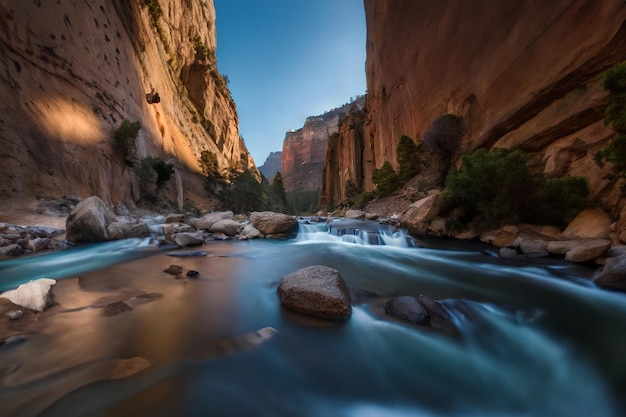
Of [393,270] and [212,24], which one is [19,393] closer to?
[393,270]

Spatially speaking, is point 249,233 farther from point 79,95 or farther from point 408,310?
point 79,95

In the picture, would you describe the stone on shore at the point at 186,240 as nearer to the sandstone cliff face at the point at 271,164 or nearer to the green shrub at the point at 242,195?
the green shrub at the point at 242,195

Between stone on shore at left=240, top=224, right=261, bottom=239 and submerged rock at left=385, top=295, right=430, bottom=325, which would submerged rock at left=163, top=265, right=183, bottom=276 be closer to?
submerged rock at left=385, top=295, right=430, bottom=325

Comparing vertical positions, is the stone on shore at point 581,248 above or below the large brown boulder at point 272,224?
below

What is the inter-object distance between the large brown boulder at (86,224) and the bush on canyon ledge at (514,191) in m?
10.9

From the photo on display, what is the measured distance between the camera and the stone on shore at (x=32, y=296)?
259 cm

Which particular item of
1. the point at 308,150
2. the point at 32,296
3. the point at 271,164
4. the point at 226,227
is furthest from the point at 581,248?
the point at 271,164

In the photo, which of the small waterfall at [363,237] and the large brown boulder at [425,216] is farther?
the large brown boulder at [425,216]

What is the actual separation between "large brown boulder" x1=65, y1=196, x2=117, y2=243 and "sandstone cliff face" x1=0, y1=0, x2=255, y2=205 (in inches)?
95.1

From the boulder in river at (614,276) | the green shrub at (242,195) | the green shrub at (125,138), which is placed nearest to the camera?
the boulder in river at (614,276)

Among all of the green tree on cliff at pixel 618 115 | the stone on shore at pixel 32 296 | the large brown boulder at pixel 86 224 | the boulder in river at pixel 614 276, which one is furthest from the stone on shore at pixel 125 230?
the green tree on cliff at pixel 618 115

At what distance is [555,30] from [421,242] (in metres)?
8.88

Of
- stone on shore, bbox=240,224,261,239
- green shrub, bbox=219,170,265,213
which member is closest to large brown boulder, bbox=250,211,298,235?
stone on shore, bbox=240,224,261,239

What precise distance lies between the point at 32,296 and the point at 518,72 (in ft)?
49.5
